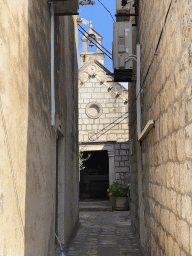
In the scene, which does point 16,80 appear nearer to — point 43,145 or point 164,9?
point 43,145

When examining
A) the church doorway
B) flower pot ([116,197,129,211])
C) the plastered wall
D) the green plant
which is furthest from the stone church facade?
the plastered wall

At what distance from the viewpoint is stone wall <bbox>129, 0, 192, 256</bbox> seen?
87.2 inches

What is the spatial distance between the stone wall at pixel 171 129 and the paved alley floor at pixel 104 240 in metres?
1.67

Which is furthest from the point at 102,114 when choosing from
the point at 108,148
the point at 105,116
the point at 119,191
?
the point at 119,191

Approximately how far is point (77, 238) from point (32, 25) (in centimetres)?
481

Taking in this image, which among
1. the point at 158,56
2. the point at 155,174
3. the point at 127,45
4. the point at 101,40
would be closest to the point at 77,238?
the point at 155,174

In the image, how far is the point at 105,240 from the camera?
634 cm

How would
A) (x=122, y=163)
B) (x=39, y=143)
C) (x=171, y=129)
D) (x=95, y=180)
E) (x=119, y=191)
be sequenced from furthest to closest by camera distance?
(x=95, y=180) < (x=122, y=163) < (x=119, y=191) < (x=39, y=143) < (x=171, y=129)

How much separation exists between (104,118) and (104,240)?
7483mm

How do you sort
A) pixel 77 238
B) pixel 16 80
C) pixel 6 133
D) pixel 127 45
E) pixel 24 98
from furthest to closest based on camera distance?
pixel 77 238 → pixel 127 45 → pixel 24 98 → pixel 16 80 → pixel 6 133

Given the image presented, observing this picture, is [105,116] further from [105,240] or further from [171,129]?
[171,129]

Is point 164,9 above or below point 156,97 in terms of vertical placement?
above

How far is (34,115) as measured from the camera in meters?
3.11

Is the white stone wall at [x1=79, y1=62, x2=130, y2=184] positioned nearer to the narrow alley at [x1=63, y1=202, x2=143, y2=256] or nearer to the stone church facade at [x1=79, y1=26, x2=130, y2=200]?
the stone church facade at [x1=79, y1=26, x2=130, y2=200]
